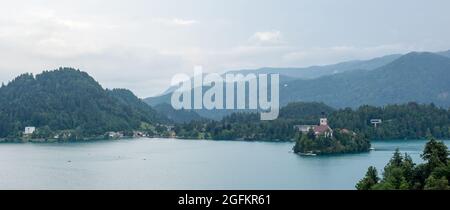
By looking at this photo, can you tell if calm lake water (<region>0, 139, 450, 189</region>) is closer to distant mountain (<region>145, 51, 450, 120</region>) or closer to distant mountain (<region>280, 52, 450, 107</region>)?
distant mountain (<region>145, 51, 450, 120</region>)

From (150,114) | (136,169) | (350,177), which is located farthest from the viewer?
(150,114)

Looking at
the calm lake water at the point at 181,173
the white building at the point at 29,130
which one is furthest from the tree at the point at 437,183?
the white building at the point at 29,130

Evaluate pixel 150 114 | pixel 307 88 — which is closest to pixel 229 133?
pixel 150 114

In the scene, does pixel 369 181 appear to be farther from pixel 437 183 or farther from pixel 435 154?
pixel 437 183

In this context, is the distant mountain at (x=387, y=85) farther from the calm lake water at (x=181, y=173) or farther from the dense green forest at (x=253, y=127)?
the calm lake water at (x=181, y=173)

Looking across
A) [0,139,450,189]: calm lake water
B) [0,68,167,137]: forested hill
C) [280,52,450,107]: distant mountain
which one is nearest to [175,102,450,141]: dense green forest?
[0,68,167,137]: forested hill

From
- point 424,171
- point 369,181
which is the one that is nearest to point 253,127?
point 369,181
